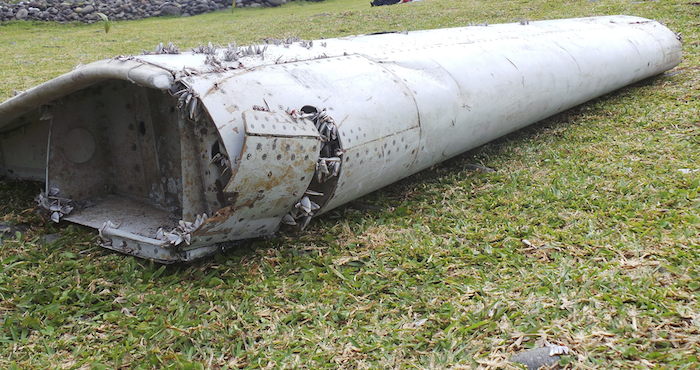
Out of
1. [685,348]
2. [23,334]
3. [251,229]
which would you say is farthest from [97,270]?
[685,348]

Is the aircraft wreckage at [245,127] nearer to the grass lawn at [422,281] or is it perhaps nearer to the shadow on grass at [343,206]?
the shadow on grass at [343,206]

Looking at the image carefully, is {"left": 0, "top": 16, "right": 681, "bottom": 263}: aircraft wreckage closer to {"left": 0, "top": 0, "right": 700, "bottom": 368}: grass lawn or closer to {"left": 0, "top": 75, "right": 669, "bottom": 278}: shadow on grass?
{"left": 0, "top": 75, "right": 669, "bottom": 278}: shadow on grass

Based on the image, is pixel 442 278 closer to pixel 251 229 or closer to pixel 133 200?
pixel 251 229

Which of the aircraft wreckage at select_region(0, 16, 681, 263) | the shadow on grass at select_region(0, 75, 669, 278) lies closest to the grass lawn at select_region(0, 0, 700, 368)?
the shadow on grass at select_region(0, 75, 669, 278)

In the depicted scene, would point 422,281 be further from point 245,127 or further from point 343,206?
point 245,127

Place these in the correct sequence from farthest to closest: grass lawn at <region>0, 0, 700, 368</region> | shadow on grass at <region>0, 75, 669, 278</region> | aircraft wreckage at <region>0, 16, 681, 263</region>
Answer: shadow on grass at <region>0, 75, 669, 278</region>, aircraft wreckage at <region>0, 16, 681, 263</region>, grass lawn at <region>0, 0, 700, 368</region>

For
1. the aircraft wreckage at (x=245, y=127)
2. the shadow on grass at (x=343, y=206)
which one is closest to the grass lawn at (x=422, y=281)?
the shadow on grass at (x=343, y=206)

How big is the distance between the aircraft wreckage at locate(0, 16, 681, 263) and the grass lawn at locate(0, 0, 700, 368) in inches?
8.2

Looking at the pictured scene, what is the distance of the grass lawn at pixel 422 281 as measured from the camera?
220 cm

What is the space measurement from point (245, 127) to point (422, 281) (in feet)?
3.48

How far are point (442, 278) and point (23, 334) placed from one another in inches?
69.6

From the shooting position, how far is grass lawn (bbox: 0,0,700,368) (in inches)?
86.7

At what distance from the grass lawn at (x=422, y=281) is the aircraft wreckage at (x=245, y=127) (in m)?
0.21

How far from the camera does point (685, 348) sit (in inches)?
82.0
